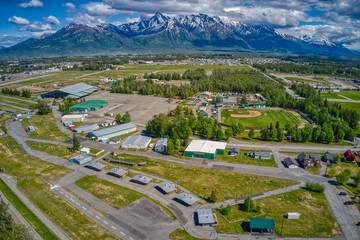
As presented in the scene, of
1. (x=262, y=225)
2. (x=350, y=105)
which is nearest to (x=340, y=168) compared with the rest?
(x=262, y=225)

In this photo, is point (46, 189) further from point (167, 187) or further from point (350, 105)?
point (350, 105)

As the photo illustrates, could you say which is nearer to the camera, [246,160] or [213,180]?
[213,180]

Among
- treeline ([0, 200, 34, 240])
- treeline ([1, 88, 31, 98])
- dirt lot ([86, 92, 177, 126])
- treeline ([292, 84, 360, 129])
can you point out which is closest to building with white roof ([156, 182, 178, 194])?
treeline ([0, 200, 34, 240])

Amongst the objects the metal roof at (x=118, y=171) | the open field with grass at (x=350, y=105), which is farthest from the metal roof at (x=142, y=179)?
the open field with grass at (x=350, y=105)

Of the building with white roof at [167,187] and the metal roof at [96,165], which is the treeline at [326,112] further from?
the metal roof at [96,165]

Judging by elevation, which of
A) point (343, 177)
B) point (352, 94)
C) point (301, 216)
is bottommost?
point (301, 216)

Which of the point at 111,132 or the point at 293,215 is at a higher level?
the point at 111,132
